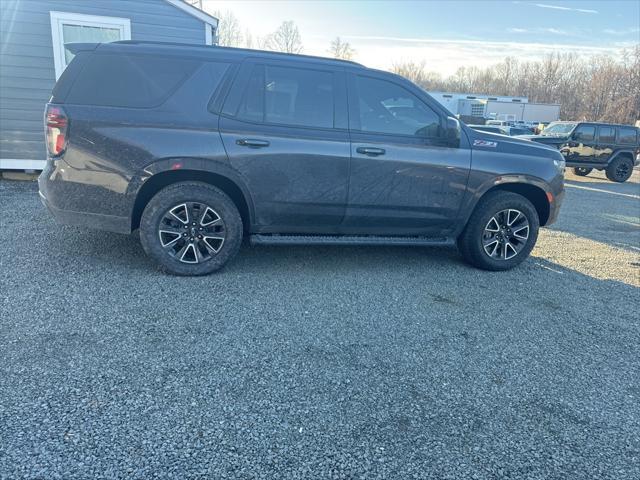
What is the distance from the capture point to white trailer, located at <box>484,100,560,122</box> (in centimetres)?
5094

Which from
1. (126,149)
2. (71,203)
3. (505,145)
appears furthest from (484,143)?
(71,203)

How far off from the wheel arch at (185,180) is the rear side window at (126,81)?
641 millimetres

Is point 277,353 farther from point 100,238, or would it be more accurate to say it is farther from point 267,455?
point 100,238

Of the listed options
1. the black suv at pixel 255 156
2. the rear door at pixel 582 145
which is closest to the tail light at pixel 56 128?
the black suv at pixel 255 156

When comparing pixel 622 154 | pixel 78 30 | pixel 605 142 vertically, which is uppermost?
pixel 78 30

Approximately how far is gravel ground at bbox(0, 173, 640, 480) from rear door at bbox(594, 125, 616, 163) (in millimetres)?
12433

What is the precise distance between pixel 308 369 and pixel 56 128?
3025 millimetres

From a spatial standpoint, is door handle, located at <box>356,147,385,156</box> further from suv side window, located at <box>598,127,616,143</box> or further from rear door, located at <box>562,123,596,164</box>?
suv side window, located at <box>598,127,616,143</box>

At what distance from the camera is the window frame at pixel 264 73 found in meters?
4.13

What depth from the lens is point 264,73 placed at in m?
4.24

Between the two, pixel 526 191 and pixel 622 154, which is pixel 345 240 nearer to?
pixel 526 191

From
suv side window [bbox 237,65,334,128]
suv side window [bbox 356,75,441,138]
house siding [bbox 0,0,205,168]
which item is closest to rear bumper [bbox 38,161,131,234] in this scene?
suv side window [bbox 237,65,334,128]

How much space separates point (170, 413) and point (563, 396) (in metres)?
2.40

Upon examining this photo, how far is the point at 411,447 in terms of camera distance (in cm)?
232
